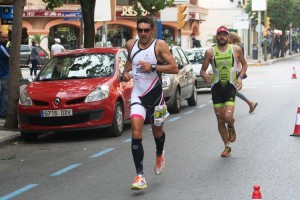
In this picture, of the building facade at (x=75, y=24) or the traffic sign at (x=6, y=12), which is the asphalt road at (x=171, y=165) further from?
the building facade at (x=75, y=24)

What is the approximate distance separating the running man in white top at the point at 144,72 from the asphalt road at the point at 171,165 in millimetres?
655

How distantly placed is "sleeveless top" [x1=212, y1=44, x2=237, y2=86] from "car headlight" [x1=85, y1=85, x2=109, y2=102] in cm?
290

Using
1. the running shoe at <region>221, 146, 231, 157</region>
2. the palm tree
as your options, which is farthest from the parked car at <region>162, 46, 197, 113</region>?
the palm tree

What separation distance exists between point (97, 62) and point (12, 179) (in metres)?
5.08

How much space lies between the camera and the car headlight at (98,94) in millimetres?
13016

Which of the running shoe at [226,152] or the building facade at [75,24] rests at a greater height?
the building facade at [75,24]

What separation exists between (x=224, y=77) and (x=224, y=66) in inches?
6.7

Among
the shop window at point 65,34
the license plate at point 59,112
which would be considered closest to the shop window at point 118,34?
the shop window at point 65,34

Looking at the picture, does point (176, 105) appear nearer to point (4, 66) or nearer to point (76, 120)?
point (4, 66)

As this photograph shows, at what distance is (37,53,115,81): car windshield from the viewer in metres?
14.0

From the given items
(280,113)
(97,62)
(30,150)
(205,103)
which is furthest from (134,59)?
(205,103)

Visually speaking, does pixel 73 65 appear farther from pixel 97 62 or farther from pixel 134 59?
pixel 134 59

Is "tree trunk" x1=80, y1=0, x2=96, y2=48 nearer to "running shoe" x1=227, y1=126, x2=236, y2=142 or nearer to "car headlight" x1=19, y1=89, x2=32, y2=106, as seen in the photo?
"car headlight" x1=19, y1=89, x2=32, y2=106

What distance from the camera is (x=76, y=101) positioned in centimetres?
1301
